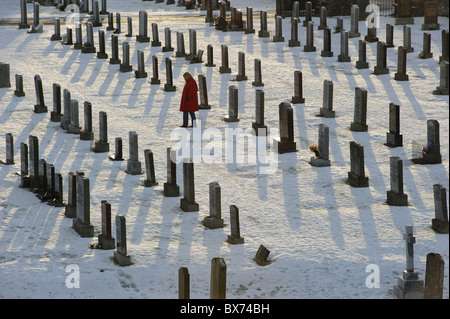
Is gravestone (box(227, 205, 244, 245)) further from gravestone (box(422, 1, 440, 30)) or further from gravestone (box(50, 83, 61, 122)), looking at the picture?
gravestone (box(422, 1, 440, 30))

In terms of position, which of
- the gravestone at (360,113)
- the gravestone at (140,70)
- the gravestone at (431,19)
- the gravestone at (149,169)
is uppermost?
the gravestone at (431,19)

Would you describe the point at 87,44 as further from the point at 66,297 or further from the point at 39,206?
the point at 66,297

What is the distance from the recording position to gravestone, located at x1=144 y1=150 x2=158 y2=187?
15750 millimetres

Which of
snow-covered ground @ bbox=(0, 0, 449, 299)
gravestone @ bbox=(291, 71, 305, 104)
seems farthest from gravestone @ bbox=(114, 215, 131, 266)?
gravestone @ bbox=(291, 71, 305, 104)

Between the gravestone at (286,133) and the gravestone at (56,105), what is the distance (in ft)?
18.4

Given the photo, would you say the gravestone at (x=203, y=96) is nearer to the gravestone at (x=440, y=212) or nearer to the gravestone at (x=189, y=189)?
the gravestone at (x=189, y=189)

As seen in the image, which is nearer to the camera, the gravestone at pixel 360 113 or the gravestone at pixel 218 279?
the gravestone at pixel 218 279

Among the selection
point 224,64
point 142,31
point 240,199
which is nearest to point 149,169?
point 240,199

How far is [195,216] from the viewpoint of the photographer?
1435 centimetres

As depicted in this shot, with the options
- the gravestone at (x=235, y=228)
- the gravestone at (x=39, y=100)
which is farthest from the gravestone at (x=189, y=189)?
the gravestone at (x=39, y=100)

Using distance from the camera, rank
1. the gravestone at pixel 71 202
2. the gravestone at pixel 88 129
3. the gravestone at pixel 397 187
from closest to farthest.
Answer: the gravestone at pixel 71 202
the gravestone at pixel 397 187
the gravestone at pixel 88 129

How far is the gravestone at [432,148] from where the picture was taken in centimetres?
1647

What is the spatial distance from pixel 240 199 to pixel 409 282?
14.8 ft

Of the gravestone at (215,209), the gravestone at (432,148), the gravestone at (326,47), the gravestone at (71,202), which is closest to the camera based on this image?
the gravestone at (215,209)
